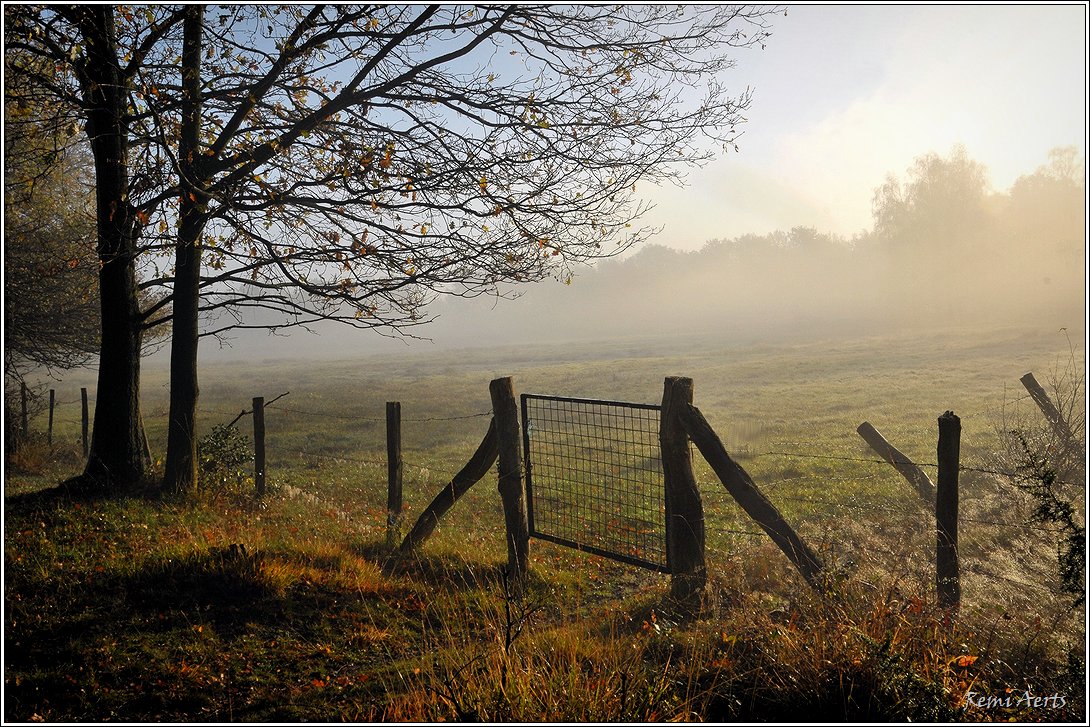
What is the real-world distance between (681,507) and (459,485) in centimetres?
282

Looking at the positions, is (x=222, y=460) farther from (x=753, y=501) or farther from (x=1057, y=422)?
(x=1057, y=422)

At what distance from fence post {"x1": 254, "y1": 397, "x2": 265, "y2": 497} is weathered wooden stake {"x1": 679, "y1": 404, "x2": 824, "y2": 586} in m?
8.95

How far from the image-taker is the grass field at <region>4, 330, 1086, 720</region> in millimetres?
4105

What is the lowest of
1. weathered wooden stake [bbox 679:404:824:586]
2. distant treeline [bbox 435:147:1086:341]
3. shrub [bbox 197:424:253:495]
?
shrub [bbox 197:424:253:495]

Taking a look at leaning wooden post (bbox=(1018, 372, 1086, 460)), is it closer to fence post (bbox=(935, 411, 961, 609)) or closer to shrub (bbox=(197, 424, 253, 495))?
fence post (bbox=(935, 411, 961, 609))

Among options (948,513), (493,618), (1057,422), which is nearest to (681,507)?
(493,618)

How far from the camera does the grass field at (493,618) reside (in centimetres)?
411

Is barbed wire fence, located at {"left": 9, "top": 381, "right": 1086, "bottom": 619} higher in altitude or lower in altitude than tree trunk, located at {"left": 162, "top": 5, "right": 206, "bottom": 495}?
lower

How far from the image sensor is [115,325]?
10398 millimetres

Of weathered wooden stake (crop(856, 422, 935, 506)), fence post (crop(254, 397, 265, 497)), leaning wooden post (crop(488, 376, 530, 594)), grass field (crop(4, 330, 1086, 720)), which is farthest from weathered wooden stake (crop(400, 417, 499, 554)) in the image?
weathered wooden stake (crop(856, 422, 935, 506))

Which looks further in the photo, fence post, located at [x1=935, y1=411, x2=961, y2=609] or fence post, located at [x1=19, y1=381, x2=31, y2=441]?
fence post, located at [x1=19, y1=381, x2=31, y2=441]

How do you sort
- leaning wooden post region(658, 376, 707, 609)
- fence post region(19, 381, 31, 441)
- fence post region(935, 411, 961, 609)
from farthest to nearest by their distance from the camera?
fence post region(19, 381, 31, 441) → leaning wooden post region(658, 376, 707, 609) → fence post region(935, 411, 961, 609)

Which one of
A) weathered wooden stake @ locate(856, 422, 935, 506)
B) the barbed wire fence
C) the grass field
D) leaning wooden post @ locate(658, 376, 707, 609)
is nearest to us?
the grass field

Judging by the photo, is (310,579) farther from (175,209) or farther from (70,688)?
(175,209)
